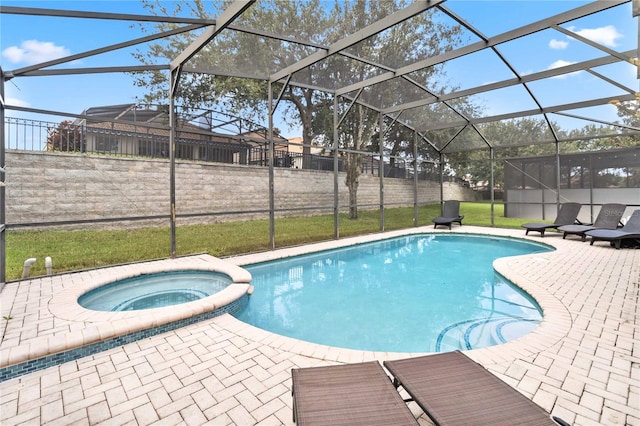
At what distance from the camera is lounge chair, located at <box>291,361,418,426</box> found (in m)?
1.50

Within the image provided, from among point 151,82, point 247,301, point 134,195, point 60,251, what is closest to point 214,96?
point 151,82

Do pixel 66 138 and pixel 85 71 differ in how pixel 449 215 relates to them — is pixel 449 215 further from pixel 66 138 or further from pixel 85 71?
pixel 66 138

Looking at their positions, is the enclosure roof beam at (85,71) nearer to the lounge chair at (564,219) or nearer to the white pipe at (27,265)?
the white pipe at (27,265)

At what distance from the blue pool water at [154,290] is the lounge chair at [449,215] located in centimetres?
915

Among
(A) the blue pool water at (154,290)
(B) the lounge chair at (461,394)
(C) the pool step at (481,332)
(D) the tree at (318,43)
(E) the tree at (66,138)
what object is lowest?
(C) the pool step at (481,332)

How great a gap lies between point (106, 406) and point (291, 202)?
37.0ft

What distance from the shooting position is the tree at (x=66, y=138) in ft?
25.7

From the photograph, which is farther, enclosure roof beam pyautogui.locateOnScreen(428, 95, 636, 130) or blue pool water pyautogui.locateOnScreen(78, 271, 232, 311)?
enclosure roof beam pyautogui.locateOnScreen(428, 95, 636, 130)

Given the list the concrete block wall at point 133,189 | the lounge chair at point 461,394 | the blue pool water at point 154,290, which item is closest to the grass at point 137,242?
the concrete block wall at point 133,189

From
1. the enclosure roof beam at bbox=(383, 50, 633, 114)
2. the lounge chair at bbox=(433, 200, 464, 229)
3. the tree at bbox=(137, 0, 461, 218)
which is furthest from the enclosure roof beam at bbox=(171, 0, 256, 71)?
the lounge chair at bbox=(433, 200, 464, 229)

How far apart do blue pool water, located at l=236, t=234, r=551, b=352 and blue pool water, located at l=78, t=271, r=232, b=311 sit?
805 mm

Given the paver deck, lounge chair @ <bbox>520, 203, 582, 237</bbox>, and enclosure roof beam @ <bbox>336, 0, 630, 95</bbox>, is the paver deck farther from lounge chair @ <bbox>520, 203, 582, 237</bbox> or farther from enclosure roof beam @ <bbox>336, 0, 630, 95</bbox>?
lounge chair @ <bbox>520, 203, 582, 237</bbox>

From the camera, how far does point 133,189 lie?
9031 mm

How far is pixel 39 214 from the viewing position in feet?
24.5
